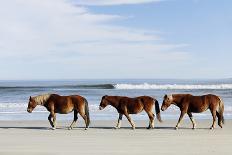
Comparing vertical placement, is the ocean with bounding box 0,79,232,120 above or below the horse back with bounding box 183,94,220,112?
below

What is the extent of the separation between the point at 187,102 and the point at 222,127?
1.19 metres

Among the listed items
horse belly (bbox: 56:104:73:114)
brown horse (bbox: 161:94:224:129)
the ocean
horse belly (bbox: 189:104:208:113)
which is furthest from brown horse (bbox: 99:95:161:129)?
the ocean

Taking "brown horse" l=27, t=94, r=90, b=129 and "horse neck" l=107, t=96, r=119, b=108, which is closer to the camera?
"brown horse" l=27, t=94, r=90, b=129

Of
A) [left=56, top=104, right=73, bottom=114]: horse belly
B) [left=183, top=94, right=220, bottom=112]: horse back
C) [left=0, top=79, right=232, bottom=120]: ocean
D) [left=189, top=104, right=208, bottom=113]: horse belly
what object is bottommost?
[left=0, top=79, right=232, bottom=120]: ocean
